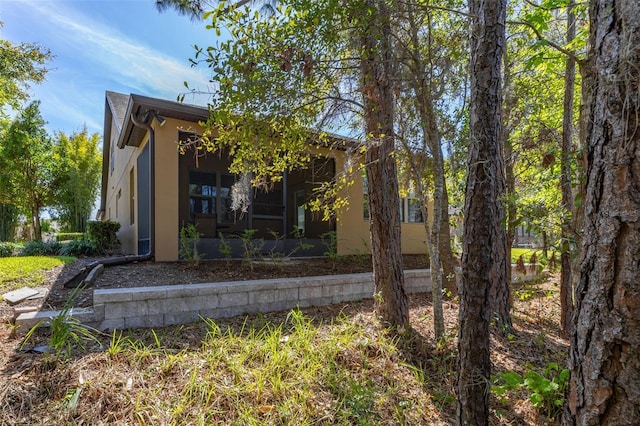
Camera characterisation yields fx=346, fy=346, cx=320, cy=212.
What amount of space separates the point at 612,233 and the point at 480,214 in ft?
2.47

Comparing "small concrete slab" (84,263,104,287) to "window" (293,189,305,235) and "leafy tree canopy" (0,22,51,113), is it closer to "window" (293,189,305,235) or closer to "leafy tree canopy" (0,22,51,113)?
"window" (293,189,305,235)

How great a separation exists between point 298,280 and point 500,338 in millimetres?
2504

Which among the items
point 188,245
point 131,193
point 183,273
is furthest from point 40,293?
point 131,193

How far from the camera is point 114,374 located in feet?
8.42

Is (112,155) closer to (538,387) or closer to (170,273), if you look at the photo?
(170,273)

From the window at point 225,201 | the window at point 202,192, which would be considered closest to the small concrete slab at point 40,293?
the window at point 202,192

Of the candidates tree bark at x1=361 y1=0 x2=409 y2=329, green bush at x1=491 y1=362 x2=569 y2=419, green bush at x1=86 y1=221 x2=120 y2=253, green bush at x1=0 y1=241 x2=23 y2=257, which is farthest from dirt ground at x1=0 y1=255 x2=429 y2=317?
green bush at x1=0 y1=241 x2=23 y2=257

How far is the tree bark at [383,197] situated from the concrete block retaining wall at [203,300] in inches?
45.2

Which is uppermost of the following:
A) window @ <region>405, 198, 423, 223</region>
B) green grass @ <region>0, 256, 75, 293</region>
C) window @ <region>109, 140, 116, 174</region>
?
window @ <region>109, 140, 116, 174</region>

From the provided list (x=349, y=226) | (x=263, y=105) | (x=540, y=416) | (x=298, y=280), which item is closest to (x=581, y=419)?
(x=540, y=416)

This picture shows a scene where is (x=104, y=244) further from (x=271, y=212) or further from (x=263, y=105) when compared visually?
(x=263, y=105)

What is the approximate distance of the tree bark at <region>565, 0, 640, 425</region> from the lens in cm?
120

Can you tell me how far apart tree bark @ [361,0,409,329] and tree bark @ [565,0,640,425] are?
7.77 ft

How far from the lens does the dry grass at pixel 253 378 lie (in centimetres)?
230
